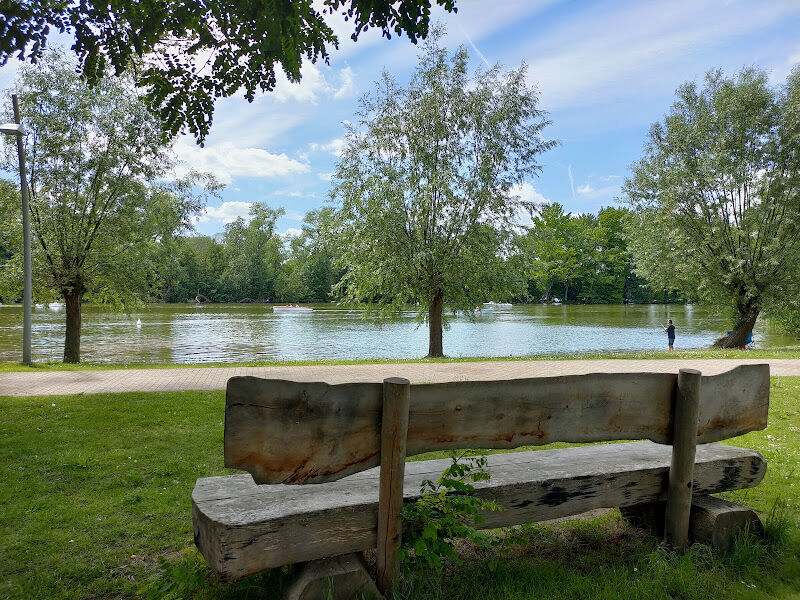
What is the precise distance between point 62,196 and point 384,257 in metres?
9.62

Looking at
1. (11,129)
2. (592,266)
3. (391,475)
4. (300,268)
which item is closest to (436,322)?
(11,129)

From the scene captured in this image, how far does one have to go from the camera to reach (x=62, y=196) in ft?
51.6

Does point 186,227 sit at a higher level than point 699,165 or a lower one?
lower

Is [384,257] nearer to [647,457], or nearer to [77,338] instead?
[77,338]

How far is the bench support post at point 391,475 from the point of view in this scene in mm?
2412

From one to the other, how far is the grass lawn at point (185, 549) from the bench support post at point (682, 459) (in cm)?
15

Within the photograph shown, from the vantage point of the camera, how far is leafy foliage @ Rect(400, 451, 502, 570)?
2537mm

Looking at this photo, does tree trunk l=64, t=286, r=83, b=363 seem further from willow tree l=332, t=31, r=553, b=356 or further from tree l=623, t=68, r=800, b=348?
tree l=623, t=68, r=800, b=348

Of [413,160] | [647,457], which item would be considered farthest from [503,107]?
[647,457]

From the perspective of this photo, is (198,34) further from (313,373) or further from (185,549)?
(313,373)

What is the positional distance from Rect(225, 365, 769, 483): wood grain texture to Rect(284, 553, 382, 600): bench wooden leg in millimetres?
430

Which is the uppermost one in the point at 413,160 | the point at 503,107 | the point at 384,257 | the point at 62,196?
the point at 503,107

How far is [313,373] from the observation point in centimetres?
1205

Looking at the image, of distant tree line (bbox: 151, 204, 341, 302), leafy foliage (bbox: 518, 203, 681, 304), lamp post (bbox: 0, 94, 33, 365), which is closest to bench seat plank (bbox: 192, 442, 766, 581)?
lamp post (bbox: 0, 94, 33, 365)
